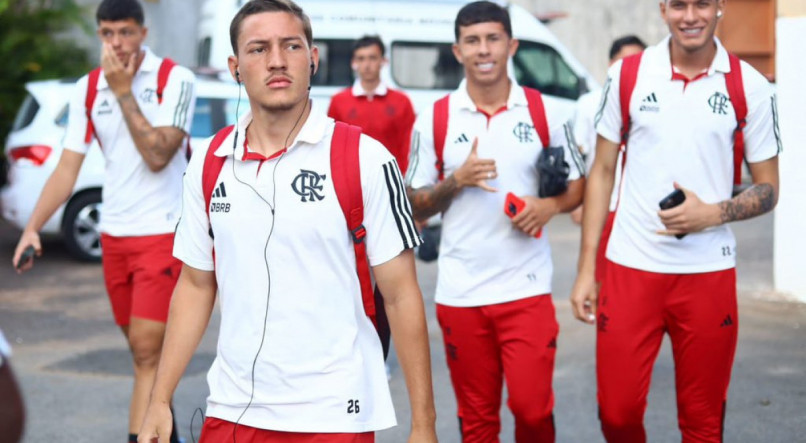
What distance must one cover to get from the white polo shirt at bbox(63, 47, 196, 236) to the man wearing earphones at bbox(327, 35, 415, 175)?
3056mm

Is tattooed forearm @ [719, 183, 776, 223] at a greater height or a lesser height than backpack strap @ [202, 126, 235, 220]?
lesser

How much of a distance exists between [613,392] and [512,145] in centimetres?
123

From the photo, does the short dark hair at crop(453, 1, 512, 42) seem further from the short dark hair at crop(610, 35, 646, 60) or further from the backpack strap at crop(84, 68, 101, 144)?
the short dark hair at crop(610, 35, 646, 60)

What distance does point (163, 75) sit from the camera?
251 inches

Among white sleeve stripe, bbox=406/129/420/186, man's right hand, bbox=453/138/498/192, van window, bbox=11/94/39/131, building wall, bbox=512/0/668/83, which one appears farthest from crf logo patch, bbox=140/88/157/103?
building wall, bbox=512/0/668/83

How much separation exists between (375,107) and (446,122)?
3.84 metres

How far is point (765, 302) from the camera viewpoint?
10.3m

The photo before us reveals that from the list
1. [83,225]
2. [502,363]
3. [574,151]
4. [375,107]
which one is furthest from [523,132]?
[83,225]

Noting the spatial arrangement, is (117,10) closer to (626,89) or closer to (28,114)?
(626,89)

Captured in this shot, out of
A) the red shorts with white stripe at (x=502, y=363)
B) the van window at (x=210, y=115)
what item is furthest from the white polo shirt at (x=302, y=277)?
the van window at (x=210, y=115)

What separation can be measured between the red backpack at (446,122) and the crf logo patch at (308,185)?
2.11 metres

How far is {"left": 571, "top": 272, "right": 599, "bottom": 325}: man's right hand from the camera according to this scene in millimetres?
5242

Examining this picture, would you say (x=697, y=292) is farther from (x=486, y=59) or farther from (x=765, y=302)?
(x=765, y=302)

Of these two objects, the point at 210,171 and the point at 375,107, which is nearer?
the point at 210,171
